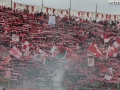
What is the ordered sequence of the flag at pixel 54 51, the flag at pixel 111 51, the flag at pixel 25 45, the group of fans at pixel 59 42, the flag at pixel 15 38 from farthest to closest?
the flag at pixel 15 38 < the flag at pixel 111 51 < the flag at pixel 54 51 < the flag at pixel 25 45 < the group of fans at pixel 59 42

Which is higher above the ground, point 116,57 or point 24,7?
point 24,7

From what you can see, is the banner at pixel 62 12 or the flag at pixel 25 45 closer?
the flag at pixel 25 45

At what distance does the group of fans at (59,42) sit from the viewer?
2039 cm

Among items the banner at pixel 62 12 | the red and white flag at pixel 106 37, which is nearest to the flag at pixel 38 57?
the red and white flag at pixel 106 37

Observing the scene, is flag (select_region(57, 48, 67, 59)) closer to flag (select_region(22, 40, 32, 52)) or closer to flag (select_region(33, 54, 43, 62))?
flag (select_region(33, 54, 43, 62))

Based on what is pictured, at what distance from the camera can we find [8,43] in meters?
22.8

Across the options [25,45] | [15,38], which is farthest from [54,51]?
[15,38]

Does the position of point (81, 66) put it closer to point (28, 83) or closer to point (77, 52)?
point (77, 52)

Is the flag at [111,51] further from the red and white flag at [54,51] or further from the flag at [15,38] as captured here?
the flag at [15,38]

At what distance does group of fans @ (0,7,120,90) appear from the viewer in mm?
20391

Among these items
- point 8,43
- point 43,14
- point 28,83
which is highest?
point 43,14

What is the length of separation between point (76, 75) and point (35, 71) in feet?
8.64

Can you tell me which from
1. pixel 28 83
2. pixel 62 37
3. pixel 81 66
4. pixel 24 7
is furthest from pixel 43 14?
Result: pixel 28 83

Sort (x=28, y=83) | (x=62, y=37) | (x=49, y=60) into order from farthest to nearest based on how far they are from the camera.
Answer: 1. (x=62, y=37)
2. (x=49, y=60)
3. (x=28, y=83)
